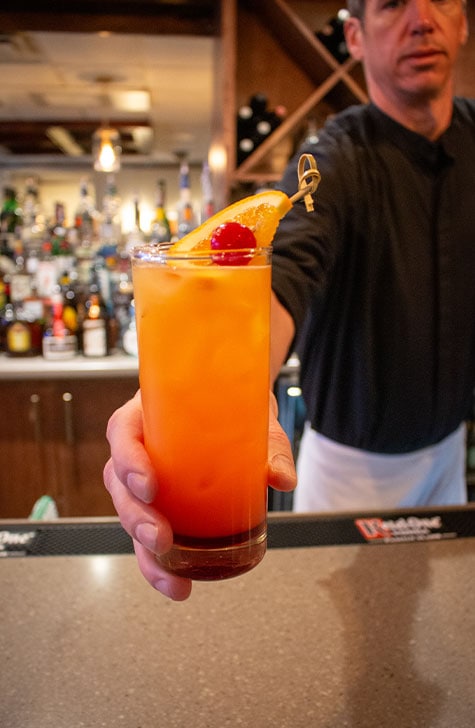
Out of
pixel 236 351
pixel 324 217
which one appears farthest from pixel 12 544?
pixel 324 217

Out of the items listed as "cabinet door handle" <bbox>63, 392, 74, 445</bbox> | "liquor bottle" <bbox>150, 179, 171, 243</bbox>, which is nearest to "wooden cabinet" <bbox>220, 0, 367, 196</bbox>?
"liquor bottle" <bbox>150, 179, 171, 243</bbox>

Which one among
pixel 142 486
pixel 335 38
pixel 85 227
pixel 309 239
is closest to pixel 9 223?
pixel 85 227

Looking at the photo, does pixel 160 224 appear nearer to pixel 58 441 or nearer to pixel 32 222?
pixel 32 222

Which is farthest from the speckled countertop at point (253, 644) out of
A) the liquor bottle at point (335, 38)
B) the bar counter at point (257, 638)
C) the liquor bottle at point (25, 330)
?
the liquor bottle at point (335, 38)

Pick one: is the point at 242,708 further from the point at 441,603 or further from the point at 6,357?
the point at 6,357

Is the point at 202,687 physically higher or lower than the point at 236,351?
lower

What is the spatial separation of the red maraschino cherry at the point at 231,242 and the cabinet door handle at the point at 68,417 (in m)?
2.38

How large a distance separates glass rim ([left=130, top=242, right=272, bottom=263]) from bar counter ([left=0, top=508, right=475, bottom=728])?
0.48m

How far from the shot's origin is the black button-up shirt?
4.77 feet

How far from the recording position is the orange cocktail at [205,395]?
0.56 meters

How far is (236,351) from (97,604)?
19.8 inches

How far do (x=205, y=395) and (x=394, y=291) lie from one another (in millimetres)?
1005

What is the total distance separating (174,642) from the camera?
788mm

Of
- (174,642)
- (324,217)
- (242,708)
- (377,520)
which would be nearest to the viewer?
(242,708)
